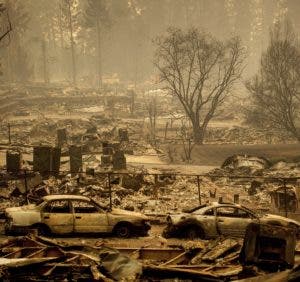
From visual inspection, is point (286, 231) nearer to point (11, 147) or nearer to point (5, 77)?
point (11, 147)

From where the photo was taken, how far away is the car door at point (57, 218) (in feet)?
43.3

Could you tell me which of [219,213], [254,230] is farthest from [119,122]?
[254,230]

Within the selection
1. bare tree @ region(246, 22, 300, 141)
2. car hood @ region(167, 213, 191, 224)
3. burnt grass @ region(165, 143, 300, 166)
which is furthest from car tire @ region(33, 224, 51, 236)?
bare tree @ region(246, 22, 300, 141)

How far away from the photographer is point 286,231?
31.9 feet

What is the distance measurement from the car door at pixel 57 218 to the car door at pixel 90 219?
160mm

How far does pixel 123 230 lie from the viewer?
45.4 ft

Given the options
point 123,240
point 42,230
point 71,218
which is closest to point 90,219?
point 71,218

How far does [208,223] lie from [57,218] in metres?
3.90

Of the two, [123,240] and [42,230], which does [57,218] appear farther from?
[123,240]

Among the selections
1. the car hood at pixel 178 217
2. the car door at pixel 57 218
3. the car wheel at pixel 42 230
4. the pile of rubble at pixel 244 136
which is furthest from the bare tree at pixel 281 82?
the car wheel at pixel 42 230

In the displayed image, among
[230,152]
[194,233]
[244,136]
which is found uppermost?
[244,136]

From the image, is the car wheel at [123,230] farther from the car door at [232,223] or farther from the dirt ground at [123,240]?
the car door at [232,223]

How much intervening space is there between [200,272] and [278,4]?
126 meters

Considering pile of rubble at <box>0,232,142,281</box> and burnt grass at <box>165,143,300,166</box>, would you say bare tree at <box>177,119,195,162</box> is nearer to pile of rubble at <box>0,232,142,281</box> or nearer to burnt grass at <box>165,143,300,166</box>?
burnt grass at <box>165,143,300,166</box>
